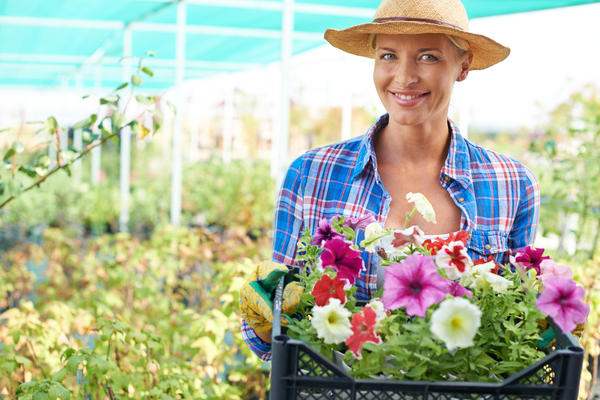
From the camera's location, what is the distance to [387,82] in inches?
52.7

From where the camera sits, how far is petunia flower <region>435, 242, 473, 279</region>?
85cm

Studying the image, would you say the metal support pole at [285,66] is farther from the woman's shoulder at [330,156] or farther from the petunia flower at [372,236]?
the petunia flower at [372,236]

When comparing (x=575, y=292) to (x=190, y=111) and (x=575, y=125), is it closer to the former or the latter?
(x=575, y=125)

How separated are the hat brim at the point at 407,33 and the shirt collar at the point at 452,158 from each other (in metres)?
0.19

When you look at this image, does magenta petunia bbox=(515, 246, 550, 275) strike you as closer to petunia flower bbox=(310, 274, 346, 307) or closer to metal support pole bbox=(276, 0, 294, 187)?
petunia flower bbox=(310, 274, 346, 307)

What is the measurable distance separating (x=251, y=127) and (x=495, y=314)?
14.1m

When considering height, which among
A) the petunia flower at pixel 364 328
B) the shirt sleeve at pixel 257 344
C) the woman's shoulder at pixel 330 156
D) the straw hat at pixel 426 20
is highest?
the straw hat at pixel 426 20

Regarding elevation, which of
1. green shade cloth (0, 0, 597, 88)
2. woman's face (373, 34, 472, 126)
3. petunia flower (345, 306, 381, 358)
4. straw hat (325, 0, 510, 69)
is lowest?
petunia flower (345, 306, 381, 358)

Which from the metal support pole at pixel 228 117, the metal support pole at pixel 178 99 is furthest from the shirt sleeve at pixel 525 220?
the metal support pole at pixel 228 117

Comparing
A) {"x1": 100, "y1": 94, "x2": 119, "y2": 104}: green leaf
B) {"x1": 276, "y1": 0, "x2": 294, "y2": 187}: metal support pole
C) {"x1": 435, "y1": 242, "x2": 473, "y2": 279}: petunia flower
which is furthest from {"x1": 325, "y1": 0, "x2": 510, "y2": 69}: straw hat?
{"x1": 276, "y1": 0, "x2": 294, "y2": 187}: metal support pole

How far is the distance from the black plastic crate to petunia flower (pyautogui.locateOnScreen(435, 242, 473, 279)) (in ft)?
0.55

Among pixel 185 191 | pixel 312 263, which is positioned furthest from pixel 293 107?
pixel 312 263

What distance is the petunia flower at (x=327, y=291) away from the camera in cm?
82

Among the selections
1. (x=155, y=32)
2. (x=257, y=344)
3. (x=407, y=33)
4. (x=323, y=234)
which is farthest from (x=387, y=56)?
(x=155, y=32)
